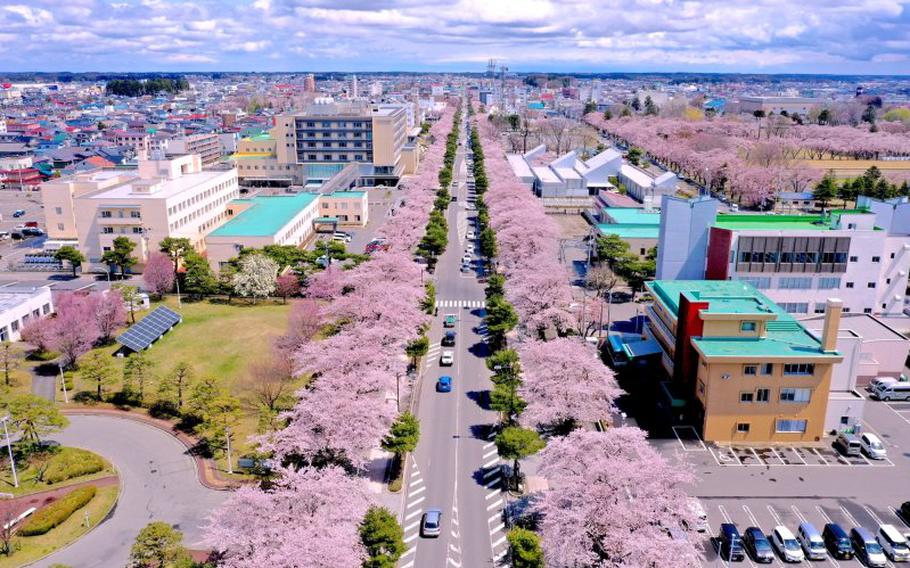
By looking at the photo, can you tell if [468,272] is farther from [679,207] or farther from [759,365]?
[759,365]

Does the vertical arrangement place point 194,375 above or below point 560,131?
below

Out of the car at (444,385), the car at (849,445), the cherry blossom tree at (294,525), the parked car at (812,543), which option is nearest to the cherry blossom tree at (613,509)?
the parked car at (812,543)

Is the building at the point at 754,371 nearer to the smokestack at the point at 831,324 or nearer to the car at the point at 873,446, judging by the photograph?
the smokestack at the point at 831,324

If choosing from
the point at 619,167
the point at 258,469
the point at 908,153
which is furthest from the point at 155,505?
the point at 908,153

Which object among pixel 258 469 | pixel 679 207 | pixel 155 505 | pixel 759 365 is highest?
pixel 679 207

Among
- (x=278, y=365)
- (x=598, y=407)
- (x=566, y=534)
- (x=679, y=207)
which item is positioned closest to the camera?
(x=566, y=534)

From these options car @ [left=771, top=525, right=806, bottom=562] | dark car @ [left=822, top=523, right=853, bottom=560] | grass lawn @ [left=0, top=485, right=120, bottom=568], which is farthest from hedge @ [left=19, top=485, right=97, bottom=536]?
dark car @ [left=822, top=523, right=853, bottom=560]
